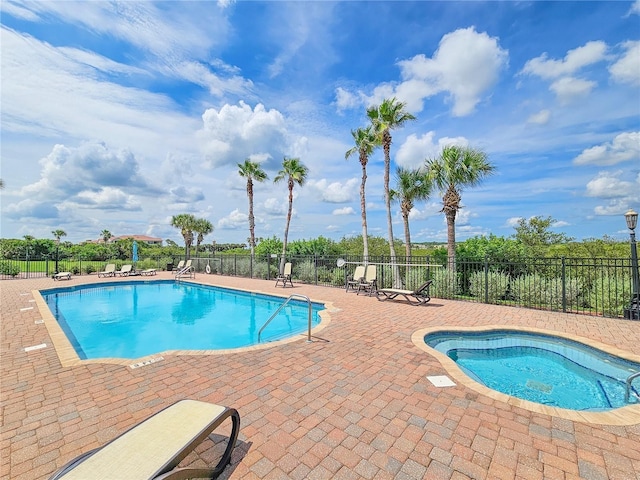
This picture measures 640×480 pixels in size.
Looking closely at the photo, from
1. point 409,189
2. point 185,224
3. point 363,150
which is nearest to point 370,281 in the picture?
point 409,189

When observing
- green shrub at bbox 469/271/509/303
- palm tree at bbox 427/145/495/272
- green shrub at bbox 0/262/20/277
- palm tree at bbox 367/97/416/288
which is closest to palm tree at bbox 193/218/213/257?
green shrub at bbox 0/262/20/277

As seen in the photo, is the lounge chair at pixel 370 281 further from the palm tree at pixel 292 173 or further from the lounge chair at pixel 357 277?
the palm tree at pixel 292 173

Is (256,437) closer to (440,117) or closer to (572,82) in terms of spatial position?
(572,82)

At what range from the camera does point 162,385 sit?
3510 mm

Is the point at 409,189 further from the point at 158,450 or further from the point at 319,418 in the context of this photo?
the point at 158,450

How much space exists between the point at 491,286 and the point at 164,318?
1070 cm

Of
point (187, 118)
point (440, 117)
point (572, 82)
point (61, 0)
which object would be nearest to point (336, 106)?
point (440, 117)

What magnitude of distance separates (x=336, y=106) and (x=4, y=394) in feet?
40.1

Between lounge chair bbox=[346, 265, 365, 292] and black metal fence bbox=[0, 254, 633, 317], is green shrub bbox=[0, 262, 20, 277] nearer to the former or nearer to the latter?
black metal fence bbox=[0, 254, 633, 317]

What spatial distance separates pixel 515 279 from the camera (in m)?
9.90

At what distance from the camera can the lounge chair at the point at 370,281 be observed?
34.1 ft

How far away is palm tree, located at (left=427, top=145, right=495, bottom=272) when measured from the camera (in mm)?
12070

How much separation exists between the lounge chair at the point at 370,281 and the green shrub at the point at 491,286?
3.30 metres

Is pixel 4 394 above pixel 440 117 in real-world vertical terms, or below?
A: below
